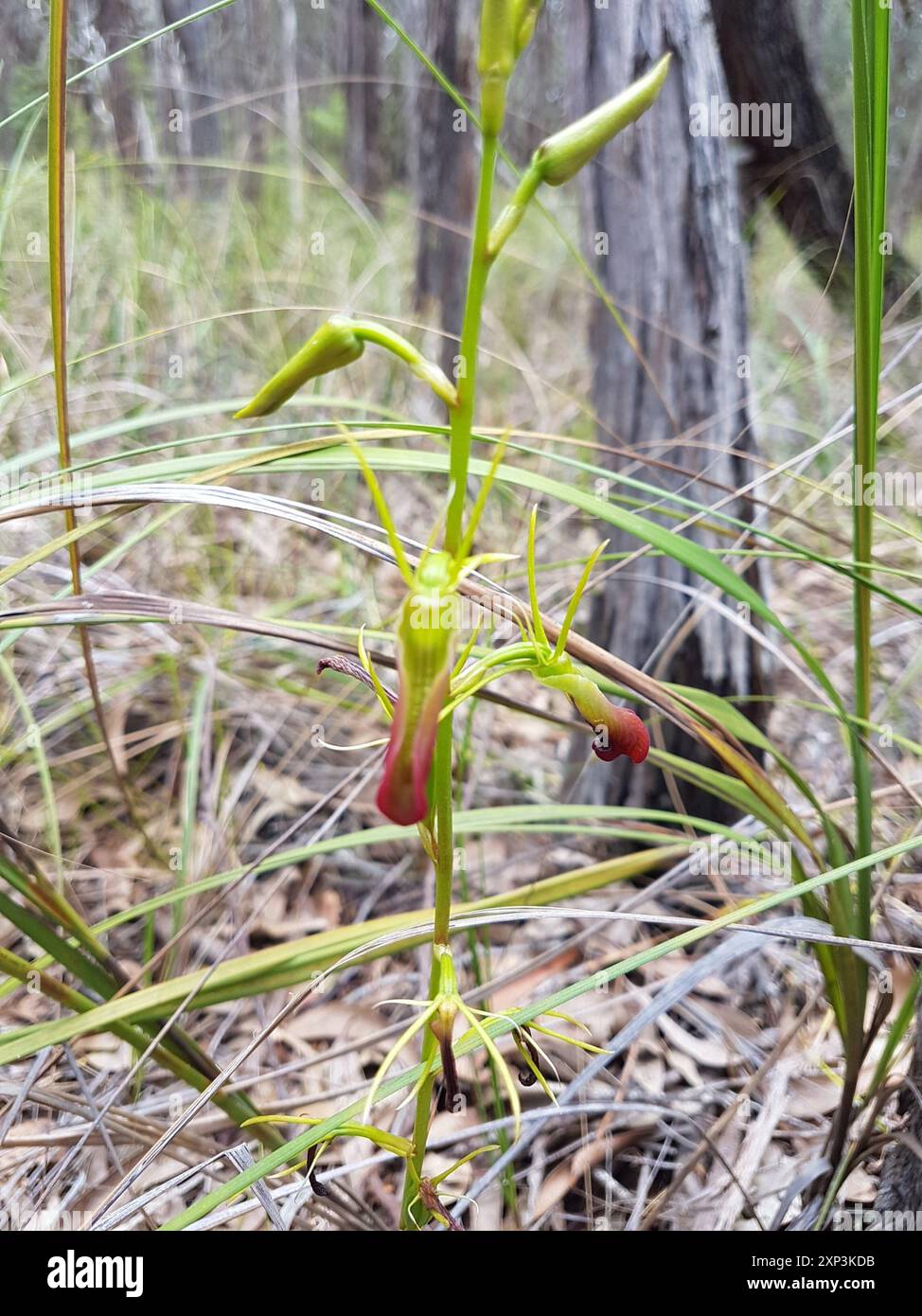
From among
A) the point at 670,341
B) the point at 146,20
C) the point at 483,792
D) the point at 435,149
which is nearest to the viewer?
the point at 670,341

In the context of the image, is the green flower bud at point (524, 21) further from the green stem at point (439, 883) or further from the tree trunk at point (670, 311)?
the tree trunk at point (670, 311)

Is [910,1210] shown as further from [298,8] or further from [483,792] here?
[298,8]

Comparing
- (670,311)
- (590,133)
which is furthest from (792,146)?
(590,133)

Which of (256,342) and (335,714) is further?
(256,342)

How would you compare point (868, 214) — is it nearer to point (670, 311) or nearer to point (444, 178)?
point (670, 311)

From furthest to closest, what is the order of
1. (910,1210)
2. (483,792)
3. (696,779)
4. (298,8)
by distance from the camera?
(298,8) < (483,792) < (696,779) < (910,1210)
